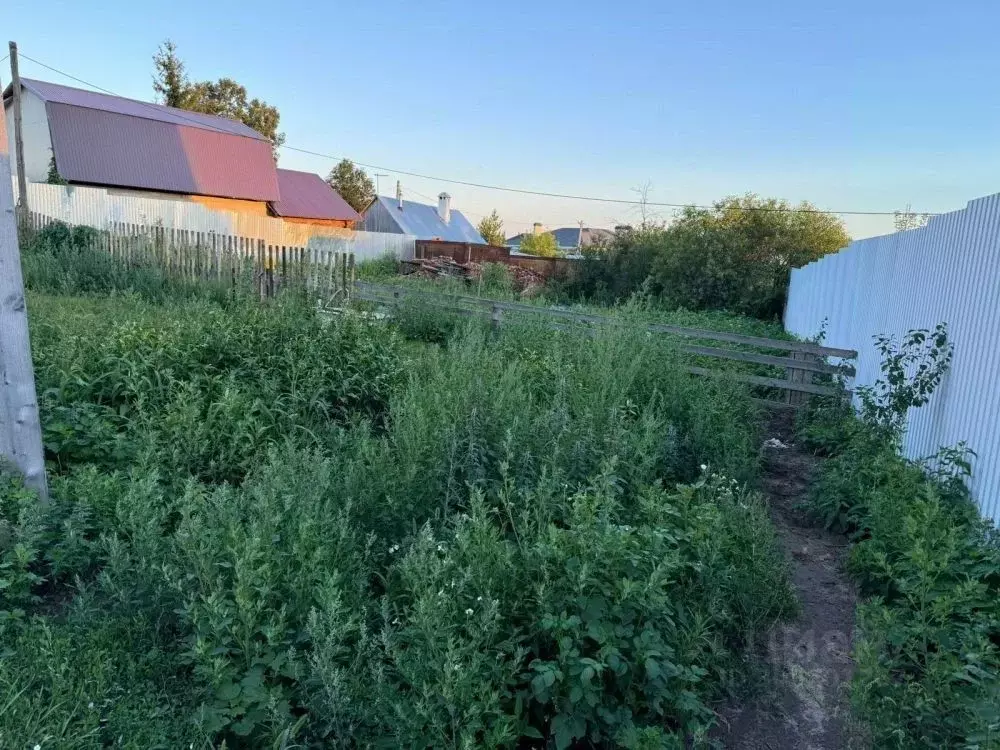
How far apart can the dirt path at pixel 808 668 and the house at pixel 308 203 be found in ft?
101

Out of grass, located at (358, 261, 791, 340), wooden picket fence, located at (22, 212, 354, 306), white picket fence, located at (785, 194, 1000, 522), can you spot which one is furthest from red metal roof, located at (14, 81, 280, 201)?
white picket fence, located at (785, 194, 1000, 522)

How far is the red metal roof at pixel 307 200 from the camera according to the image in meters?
32.8

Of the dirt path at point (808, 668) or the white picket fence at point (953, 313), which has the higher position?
the white picket fence at point (953, 313)

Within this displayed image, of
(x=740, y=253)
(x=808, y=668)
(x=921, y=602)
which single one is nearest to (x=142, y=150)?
(x=740, y=253)

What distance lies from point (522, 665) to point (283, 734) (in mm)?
948

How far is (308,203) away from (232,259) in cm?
2566

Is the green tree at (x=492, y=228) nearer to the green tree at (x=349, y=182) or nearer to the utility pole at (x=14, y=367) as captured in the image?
the green tree at (x=349, y=182)

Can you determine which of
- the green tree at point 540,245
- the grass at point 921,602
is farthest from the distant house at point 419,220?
the grass at point 921,602

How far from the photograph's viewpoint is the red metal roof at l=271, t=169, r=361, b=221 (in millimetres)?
32750

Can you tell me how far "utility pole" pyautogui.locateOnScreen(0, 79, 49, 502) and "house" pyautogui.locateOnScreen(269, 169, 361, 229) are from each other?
1160 inches

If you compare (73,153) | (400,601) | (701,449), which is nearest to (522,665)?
(400,601)

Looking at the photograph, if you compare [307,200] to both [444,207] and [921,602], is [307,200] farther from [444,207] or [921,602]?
[921,602]

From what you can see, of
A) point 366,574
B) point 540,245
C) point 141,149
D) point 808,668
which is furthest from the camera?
point 540,245

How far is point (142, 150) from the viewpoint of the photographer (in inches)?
993
